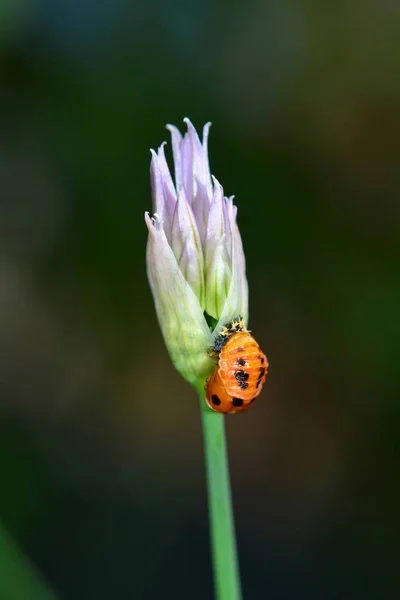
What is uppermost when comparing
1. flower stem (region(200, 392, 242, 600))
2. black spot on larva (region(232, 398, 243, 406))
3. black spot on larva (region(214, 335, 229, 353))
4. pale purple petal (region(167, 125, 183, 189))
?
pale purple petal (region(167, 125, 183, 189))

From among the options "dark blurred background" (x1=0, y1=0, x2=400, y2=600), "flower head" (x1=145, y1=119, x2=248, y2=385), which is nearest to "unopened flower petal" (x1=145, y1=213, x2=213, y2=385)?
"flower head" (x1=145, y1=119, x2=248, y2=385)

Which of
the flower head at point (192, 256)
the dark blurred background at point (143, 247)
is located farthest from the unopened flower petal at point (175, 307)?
the dark blurred background at point (143, 247)

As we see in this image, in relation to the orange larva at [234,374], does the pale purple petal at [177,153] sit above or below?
→ above

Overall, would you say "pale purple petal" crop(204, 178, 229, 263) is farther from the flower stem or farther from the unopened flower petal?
the flower stem

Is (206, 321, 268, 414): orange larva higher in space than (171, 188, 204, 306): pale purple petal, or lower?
lower

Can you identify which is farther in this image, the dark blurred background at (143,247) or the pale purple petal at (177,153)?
the dark blurred background at (143,247)

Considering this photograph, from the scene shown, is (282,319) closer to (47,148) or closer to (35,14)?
(47,148)

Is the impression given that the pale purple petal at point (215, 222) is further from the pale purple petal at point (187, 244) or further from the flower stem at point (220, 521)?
the flower stem at point (220, 521)
